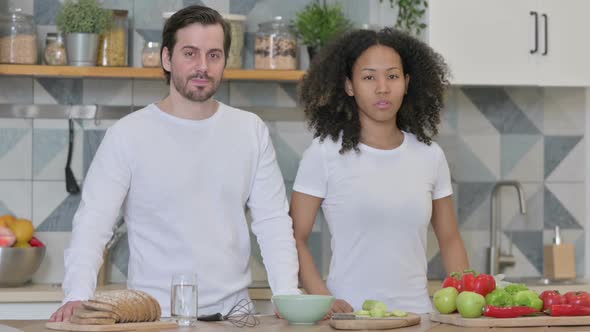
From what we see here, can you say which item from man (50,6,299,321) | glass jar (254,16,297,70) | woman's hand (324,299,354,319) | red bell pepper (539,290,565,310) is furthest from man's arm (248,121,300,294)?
glass jar (254,16,297,70)

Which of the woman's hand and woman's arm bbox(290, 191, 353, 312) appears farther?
woman's arm bbox(290, 191, 353, 312)

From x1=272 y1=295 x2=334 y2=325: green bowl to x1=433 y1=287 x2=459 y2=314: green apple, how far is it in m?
0.26

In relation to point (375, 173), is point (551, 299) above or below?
below

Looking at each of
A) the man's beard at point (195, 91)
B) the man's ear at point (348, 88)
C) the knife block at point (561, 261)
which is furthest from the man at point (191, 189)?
the knife block at point (561, 261)

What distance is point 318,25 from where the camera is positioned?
3.83 meters

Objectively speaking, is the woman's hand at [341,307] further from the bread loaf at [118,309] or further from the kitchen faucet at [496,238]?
the kitchen faucet at [496,238]

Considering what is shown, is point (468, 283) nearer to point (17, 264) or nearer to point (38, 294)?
point (38, 294)

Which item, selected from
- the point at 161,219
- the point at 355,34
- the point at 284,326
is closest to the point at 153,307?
the point at 284,326

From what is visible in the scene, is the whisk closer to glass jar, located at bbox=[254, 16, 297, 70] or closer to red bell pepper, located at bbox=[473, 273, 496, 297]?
red bell pepper, located at bbox=[473, 273, 496, 297]

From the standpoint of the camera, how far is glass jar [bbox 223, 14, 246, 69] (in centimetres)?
381

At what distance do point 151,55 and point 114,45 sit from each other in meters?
0.14

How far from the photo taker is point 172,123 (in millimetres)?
2658

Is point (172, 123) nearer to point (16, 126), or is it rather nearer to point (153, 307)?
point (153, 307)

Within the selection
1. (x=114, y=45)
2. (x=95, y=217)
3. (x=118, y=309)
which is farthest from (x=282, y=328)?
(x=114, y=45)
